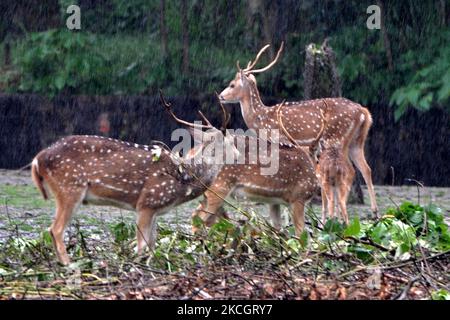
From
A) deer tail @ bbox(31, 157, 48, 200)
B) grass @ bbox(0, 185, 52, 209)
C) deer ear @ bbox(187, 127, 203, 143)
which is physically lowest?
grass @ bbox(0, 185, 52, 209)

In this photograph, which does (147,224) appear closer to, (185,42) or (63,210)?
(63,210)

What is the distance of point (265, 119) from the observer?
568 inches

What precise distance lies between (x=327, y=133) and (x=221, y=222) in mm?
5618

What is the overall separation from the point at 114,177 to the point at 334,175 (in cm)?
463

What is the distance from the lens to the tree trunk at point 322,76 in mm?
14922

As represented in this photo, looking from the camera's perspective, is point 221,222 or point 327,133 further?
point 327,133

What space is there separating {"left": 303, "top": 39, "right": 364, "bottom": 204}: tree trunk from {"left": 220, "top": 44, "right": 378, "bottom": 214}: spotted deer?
806 mm

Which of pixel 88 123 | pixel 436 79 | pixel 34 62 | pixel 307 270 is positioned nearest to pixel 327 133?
pixel 436 79

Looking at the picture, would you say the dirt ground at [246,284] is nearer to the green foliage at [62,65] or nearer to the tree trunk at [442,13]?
the tree trunk at [442,13]

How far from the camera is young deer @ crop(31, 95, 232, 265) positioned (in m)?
9.05

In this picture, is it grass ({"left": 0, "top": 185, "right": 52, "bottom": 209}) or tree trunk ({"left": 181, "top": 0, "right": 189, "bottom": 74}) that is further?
tree trunk ({"left": 181, "top": 0, "right": 189, "bottom": 74})

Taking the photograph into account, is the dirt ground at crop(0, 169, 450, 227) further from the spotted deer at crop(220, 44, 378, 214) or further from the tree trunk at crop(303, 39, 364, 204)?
the spotted deer at crop(220, 44, 378, 214)

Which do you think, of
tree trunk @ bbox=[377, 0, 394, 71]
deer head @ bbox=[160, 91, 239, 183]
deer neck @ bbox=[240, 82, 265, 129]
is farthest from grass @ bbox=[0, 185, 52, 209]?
tree trunk @ bbox=[377, 0, 394, 71]
